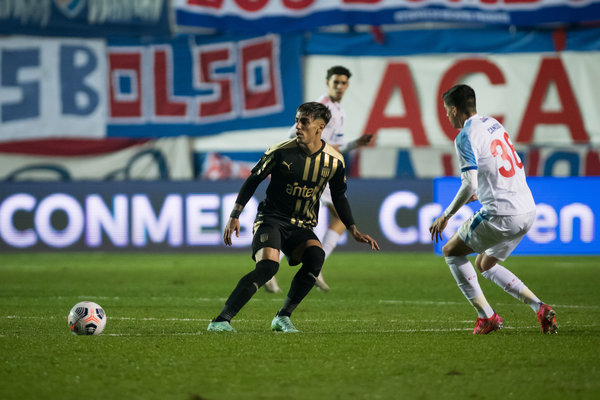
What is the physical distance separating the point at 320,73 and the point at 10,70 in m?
5.41

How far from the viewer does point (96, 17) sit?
17891 mm

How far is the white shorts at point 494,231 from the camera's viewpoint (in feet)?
21.7

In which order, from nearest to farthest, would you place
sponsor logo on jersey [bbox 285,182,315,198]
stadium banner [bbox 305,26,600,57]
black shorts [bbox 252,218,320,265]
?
black shorts [bbox 252,218,320,265]
sponsor logo on jersey [bbox 285,182,315,198]
stadium banner [bbox 305,26,600,57]

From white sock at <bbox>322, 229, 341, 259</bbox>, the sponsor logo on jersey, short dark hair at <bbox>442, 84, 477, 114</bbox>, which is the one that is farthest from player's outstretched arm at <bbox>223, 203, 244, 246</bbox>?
white sock at <bbox>322, 229, 341, 259</bbox>

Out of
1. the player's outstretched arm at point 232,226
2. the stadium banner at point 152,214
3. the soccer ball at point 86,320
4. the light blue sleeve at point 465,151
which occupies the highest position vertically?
the light blue sleeve at point 465,151

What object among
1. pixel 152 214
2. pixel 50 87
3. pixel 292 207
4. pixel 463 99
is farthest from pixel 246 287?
pixel 50 87

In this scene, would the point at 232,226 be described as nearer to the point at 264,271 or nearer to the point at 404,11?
the point at 264,271

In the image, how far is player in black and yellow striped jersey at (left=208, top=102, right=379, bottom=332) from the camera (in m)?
6.82

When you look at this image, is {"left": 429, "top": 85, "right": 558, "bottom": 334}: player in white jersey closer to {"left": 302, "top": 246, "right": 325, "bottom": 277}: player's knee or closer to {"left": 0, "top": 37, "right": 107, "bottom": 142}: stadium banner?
{"left": 302, "top": 246, "right": 325, "bottom": 277}: player's knee

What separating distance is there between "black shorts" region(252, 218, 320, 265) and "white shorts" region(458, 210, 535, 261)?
1075mm

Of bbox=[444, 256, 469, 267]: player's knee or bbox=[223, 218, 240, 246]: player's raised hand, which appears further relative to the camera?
bbox=[444, 256, 469, 267]: player's knee

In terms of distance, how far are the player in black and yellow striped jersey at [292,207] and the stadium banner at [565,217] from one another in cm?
790

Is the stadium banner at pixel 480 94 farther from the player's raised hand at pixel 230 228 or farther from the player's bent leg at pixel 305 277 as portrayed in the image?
the player's raised hand at pixel 230 228

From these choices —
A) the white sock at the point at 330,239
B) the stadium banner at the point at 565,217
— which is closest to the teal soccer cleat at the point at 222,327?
the white sock at the point at 330,239
